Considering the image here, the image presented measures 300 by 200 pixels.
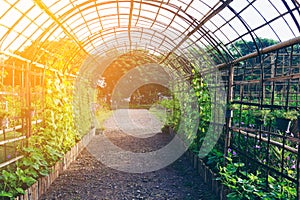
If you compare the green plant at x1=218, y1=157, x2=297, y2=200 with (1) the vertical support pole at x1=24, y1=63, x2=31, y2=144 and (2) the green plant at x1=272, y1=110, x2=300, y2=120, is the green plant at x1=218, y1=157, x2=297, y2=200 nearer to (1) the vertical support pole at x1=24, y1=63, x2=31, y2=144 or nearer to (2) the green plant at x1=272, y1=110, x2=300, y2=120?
(2) the green plant at x1=272, y1=110, x2=300, y2=120

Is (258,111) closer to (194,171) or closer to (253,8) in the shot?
(253,8)

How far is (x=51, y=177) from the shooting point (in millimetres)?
5188

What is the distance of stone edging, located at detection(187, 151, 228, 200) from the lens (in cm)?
415

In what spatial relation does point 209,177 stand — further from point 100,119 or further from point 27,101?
point 100,119

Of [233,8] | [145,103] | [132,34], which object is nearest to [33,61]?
[233,8]

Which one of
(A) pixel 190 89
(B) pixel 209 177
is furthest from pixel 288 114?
(A) pixel 190 89

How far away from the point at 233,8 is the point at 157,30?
12.3 feet

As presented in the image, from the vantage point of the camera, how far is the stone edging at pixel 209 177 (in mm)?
4145

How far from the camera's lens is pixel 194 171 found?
6.08 metres

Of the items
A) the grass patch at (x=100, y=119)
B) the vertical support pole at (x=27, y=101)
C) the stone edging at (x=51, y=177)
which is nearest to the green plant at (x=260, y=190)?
the stone edging at (x=51, y=177)

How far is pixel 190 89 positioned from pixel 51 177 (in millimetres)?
4105

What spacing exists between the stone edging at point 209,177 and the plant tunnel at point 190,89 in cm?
10

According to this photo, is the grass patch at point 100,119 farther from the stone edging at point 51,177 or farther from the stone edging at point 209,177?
the stone edging at point 209,177

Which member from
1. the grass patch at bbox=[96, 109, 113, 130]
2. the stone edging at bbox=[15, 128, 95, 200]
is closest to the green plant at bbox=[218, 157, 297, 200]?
the stone edging at bbox=[15, 128, 95, 200]
